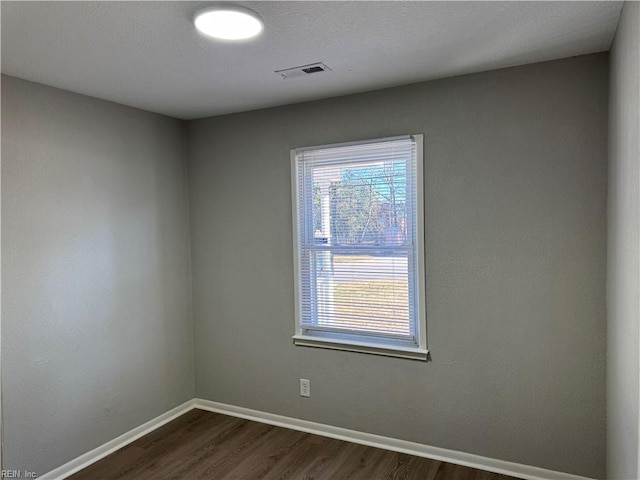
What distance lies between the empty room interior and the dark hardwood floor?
0.07 ft

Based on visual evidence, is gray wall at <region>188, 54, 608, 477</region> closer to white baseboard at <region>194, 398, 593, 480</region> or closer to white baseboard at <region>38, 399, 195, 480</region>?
white baseboard at <region>194, 398, 593, 480</region>

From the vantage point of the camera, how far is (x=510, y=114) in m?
2.60

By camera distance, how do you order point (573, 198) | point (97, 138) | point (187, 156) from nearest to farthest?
point (573, 198) < point (97, 138) < point (187, 156)

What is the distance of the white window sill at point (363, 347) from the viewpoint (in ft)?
9.47

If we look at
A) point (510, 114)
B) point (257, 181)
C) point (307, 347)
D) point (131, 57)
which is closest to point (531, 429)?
point (307, 347)

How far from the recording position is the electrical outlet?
10.8 ft

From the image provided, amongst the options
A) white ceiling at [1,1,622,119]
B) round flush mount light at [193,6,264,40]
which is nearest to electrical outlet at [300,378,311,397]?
white ceiling at [1,1,622,119]

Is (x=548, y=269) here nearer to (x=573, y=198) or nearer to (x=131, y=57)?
(x=573, y=198)

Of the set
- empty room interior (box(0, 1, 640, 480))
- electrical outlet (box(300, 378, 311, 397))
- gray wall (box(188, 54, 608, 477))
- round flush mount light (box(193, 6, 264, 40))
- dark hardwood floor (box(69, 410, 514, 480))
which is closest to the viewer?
round flush mount light (box(193, 6, 264, 40))

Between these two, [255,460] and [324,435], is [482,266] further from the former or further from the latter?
[255,460]

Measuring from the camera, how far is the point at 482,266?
8.87ft

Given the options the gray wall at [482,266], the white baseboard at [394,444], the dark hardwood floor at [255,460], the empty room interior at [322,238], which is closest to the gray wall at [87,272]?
the empty room interior at [322,238]

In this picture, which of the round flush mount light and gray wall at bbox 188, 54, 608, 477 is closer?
the round flush mount light

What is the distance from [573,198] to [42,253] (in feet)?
9.73
